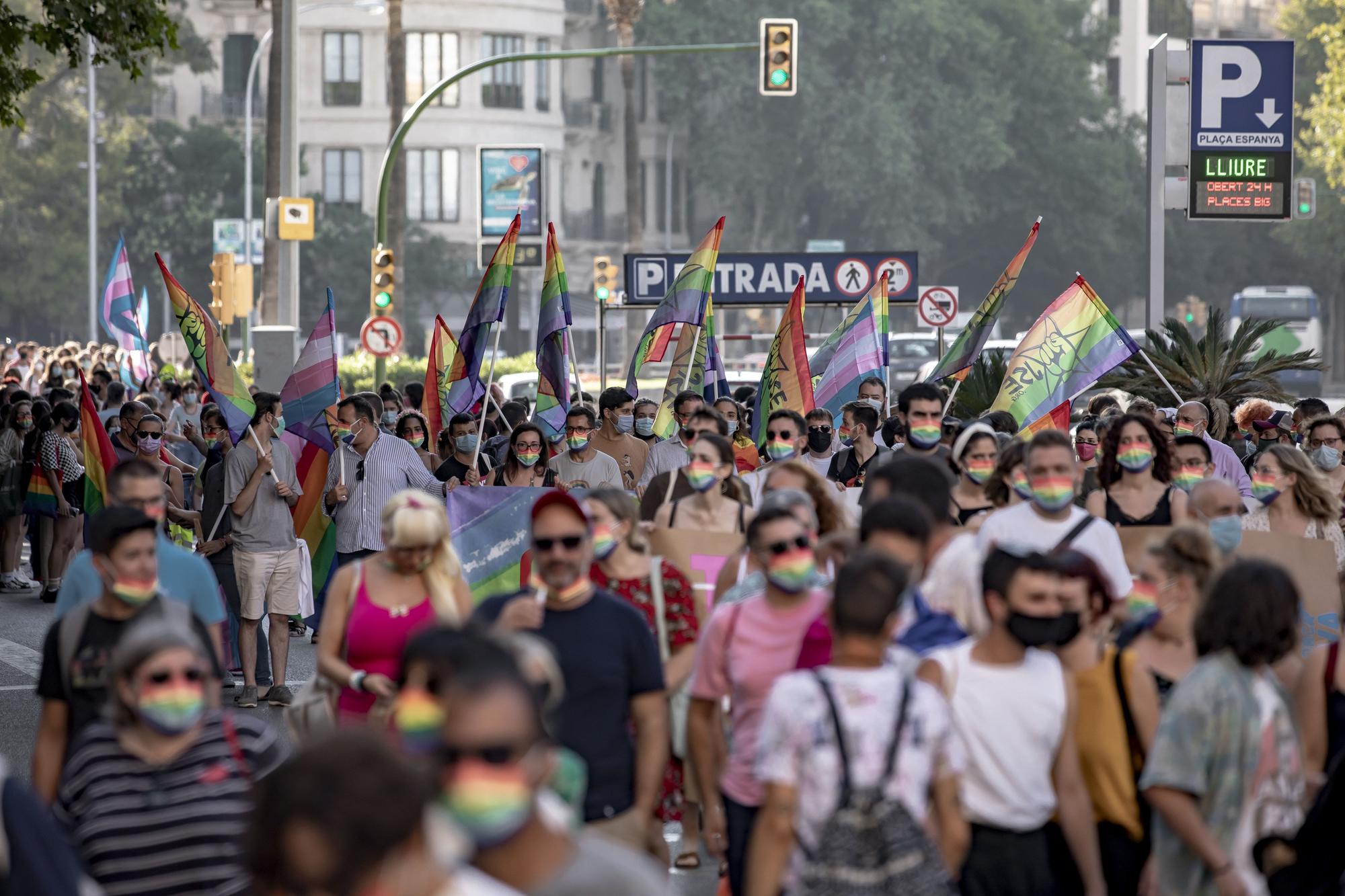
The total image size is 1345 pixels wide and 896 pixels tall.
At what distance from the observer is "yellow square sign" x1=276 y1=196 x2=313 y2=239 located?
22.6m

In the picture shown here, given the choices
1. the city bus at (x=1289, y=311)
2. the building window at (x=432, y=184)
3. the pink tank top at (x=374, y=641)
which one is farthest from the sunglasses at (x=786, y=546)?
the building window at (x=432, y=184)

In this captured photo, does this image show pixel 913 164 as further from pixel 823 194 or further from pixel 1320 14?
pixel 1320 14

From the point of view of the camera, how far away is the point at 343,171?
6856 cm

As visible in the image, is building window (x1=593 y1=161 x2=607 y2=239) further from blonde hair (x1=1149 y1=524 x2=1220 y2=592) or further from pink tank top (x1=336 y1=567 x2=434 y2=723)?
blonde hair (x1=1149 y1=524 x2=1220 y2=592)

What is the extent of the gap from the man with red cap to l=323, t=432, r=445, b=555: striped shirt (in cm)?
640

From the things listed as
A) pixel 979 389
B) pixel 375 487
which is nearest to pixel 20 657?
pixel 375 487

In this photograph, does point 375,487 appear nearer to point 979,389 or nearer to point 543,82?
point 979,389

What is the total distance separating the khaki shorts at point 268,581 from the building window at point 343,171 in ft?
190

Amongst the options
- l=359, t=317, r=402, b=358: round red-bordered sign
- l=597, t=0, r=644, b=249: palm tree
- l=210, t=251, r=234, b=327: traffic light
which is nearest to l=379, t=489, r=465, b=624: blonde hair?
l=359, t=317, r=402, b=358: round red-bordered sign

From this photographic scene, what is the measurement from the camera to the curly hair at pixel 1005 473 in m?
7.41

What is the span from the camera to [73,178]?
198 feet

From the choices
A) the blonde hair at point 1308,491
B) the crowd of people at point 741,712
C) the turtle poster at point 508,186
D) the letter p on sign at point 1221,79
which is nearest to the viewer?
the crowd of people at point 741,712

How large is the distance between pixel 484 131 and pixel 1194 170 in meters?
51.0

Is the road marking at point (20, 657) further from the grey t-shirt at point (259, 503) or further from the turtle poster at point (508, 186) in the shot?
the turtle poster at point (508, 186)
